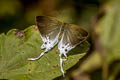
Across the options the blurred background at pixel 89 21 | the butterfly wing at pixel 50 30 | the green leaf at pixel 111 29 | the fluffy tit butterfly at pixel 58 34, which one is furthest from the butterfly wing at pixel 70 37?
the green leaf at pixel 111 29

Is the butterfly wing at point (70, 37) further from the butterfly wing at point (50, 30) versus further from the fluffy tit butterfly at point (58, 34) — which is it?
the butterfly wing at point (50, 30)

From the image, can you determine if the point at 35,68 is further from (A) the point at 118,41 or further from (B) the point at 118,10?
(B) the point at 118,10

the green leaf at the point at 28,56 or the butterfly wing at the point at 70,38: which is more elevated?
Answer: the butterfly wing at the point at 70,38

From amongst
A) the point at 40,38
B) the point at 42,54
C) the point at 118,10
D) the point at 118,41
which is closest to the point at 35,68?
the point at 42,54

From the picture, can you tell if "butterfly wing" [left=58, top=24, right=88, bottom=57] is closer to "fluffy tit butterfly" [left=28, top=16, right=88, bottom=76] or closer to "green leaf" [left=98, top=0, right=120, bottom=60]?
"fluffy tit butterfly" [left=28, top=16, right=88, bottom=76]

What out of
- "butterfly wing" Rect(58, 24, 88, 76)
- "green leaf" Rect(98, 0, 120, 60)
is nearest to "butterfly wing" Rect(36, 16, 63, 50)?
"butterfly wing" Rect(58, 24, 88, 76)

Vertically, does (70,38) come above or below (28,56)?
above

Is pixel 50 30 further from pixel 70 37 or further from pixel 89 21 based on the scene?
pixel 89 21

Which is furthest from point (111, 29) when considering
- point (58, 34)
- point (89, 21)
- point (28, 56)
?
point (28, 56)
